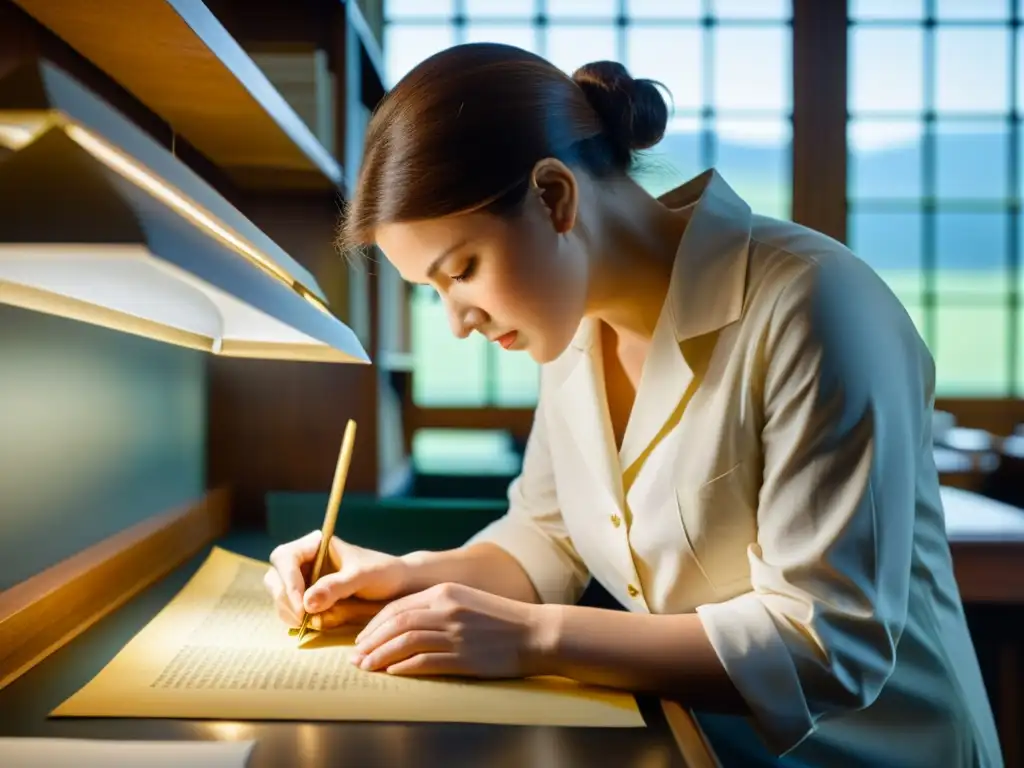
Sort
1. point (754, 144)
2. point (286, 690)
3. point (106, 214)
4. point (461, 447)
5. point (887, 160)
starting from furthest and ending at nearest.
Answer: point (887, 160) → point (754, 144) → point (461, 447) → point (286, 690) → point (106, 214)

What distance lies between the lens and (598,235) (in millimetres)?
1108

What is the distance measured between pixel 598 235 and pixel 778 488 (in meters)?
0.38

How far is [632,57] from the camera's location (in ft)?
12.2

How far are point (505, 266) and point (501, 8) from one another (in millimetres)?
3047

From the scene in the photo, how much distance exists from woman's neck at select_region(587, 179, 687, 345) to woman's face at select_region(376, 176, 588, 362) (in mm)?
76

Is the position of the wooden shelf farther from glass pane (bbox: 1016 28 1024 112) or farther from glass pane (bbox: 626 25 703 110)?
glass pane (bbox: 1016 28 1024 112)

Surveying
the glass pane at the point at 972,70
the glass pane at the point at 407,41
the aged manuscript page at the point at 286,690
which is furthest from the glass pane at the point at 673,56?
the aged manuscript page at the point at 286,690

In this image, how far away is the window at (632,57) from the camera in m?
3.67

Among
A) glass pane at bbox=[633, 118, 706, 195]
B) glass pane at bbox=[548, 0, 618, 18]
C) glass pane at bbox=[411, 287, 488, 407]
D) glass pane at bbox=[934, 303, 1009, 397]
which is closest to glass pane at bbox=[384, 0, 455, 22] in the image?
glass pane at bbox=[548, 0, 618, 18]

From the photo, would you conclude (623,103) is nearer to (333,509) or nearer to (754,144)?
(333,509)

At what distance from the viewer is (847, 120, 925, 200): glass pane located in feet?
12.6

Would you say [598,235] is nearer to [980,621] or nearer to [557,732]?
[557,732]

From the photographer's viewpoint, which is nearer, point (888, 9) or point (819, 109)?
point (819, 109)

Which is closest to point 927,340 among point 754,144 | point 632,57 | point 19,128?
point 754,144
